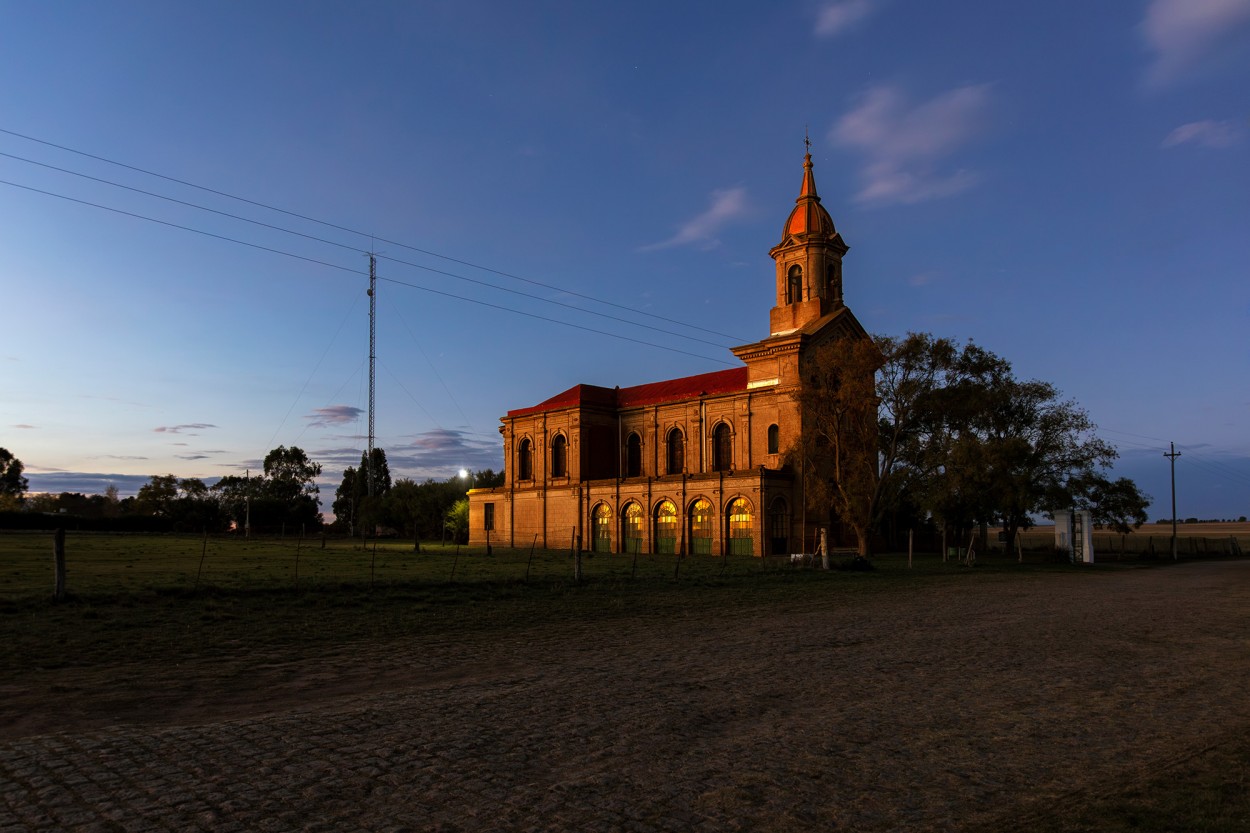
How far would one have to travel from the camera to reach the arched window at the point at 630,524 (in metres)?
60.0

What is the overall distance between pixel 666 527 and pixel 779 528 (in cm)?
859

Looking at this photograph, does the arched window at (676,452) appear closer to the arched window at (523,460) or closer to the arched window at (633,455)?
the arched window at (633,455)

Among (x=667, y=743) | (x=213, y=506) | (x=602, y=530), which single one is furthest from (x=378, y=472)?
(x=667, y=743)

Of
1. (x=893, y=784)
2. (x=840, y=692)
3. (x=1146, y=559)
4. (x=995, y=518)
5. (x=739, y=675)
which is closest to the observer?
(x=893, y=784)

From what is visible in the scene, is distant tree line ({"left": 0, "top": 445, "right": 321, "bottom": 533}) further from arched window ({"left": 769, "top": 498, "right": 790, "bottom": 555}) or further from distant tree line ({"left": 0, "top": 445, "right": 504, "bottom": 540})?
arched window ({"left": 769, "top": 498, "right": 790, "bottom": 555})

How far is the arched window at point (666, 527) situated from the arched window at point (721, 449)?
16.2 ft

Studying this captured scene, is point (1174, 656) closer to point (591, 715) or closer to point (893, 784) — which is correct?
point (893, 784)

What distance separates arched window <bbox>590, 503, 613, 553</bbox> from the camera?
62.1 m

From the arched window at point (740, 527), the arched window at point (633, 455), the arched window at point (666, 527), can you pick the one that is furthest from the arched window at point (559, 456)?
A: the arched window at point (740, 527)

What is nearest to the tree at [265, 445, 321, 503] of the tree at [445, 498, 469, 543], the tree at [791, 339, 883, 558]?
the tree at [445, 498, 469, 543]

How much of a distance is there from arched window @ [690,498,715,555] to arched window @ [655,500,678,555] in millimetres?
1605

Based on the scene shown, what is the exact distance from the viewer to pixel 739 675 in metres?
11.7

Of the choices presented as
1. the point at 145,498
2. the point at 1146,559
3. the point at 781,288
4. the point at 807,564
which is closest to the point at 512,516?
the point at 781,288

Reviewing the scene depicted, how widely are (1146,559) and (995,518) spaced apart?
14608mm
